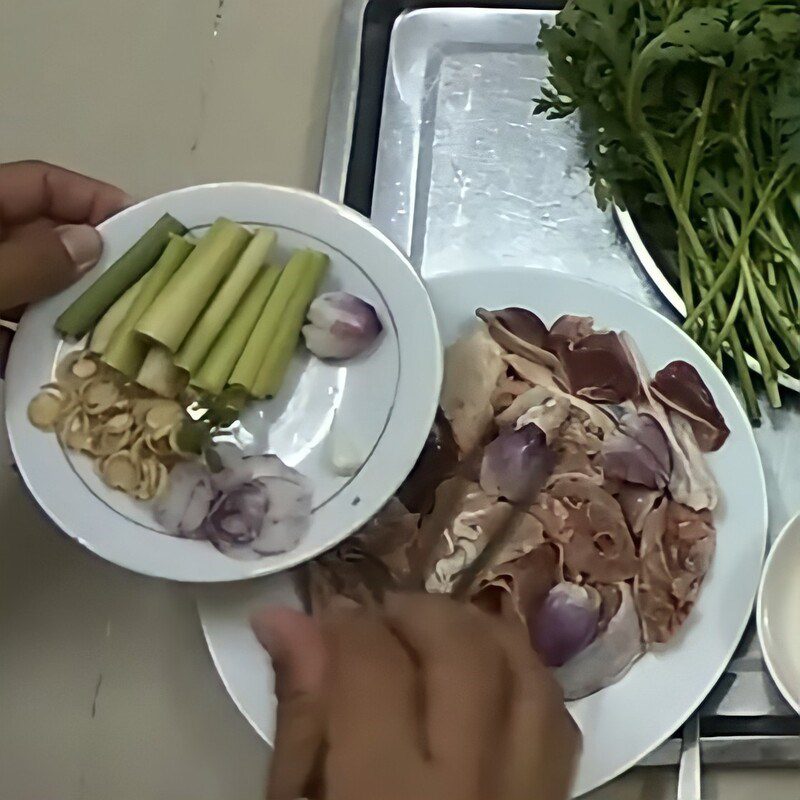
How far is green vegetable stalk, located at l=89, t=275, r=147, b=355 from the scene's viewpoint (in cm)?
70

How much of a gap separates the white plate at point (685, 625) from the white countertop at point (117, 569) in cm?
7

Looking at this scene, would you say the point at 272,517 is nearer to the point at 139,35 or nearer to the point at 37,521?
the point at 37,521

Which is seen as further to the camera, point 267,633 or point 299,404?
point 299,404

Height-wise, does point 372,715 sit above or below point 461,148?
below

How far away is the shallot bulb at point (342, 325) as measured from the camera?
0.69 meters

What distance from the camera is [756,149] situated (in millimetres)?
723

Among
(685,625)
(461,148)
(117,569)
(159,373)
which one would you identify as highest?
(461,148)

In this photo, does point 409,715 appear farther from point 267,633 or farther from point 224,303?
point 224,303

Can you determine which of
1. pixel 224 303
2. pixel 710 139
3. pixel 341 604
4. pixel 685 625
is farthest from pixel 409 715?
pixel 710 139

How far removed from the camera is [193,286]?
0.69 meters

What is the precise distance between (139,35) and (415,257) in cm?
46

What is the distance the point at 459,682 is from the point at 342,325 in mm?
297

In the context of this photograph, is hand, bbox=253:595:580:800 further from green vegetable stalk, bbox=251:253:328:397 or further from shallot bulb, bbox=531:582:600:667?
green vegetable stalk, bbox=251:253:328:397

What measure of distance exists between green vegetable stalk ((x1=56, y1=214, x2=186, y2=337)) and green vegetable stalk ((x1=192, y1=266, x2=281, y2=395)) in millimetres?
84
